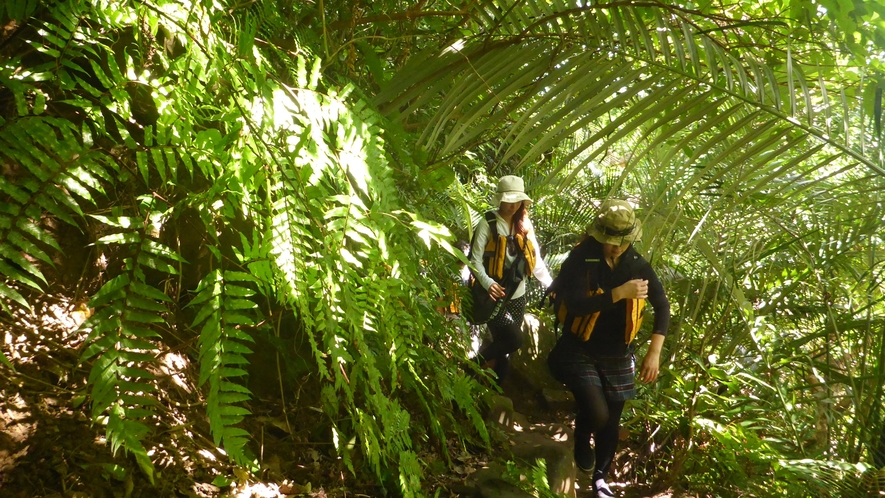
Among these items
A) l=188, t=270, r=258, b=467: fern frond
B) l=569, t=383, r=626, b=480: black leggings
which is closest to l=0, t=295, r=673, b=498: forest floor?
l=188, t=270, r=258, b=467: fern frond

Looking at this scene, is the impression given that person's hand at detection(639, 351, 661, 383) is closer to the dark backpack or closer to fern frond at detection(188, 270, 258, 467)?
the dark backpack

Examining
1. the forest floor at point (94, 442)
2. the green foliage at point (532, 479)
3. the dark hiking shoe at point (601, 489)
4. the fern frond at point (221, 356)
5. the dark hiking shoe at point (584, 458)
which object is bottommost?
the dark hiking shoe at point (601, 489)

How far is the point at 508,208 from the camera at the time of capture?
4434 mm

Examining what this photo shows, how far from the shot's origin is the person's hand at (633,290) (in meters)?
3.36

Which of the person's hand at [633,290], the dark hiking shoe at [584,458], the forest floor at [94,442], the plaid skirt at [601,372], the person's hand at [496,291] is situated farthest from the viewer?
the person's hand at [496,291]

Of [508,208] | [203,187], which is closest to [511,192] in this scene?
[508,208]

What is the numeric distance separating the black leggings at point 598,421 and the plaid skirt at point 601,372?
0.04 meters

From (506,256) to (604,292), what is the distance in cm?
101

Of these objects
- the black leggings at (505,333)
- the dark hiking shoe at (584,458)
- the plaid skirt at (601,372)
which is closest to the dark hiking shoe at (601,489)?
the dark hiking shoe at (584,458)

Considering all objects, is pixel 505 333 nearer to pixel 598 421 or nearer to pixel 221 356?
pixel 598 421

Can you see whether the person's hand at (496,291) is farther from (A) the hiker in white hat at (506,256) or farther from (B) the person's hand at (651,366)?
(B) the person's hand at (651,366)

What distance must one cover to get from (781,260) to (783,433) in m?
1.49

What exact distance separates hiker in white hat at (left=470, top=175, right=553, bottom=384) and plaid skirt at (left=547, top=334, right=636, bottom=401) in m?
0.72

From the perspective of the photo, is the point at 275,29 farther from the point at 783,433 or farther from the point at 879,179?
the point at 783,433
